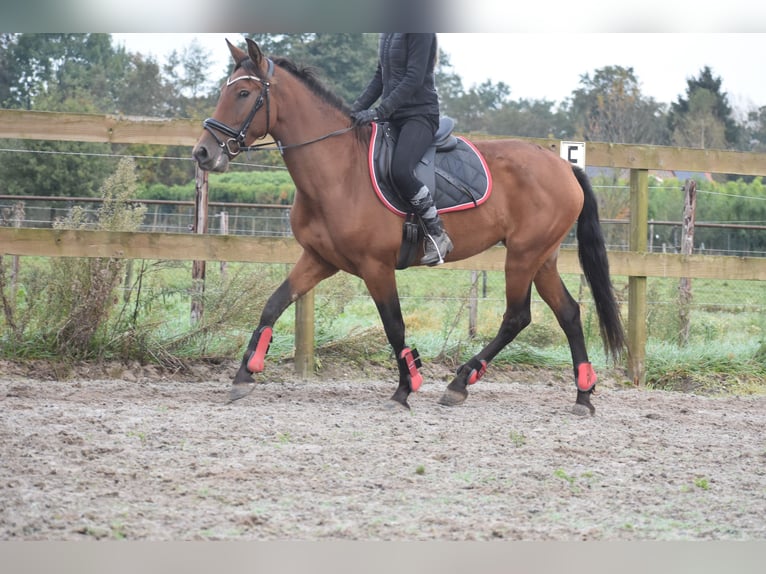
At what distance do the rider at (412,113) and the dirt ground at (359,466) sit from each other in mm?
1239

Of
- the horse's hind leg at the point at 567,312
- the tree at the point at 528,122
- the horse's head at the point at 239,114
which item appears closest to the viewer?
the horse's head at the point at 239,114

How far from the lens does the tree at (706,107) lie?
3430 cm

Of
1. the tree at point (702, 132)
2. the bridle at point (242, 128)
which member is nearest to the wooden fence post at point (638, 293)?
the bridle at point (242, 128)

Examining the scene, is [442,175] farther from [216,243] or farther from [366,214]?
[216,243]

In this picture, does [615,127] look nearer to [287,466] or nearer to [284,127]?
[284,127]

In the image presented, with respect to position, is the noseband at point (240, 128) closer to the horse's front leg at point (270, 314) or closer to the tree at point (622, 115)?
the horse's front leg at point (270, 314)

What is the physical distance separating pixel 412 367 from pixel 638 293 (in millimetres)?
2679

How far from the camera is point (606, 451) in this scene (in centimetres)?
425

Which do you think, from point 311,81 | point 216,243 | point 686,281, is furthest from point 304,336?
point 686,281

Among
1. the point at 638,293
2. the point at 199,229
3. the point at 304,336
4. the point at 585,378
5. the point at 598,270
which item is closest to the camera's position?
the point at 585,378

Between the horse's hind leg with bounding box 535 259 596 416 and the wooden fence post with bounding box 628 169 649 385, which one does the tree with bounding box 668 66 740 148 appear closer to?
the wooden fence post with bounding box 628 169 649 385

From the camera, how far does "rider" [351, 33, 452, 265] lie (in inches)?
203

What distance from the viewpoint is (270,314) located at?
534 cm

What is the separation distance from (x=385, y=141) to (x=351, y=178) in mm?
357
